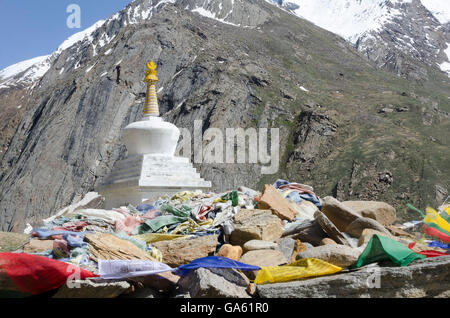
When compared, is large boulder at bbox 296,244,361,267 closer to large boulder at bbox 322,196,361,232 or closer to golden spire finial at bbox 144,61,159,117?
large boulder at bbox 322,196,361,232

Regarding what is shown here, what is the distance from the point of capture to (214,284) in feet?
15.6

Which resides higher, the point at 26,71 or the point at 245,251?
the point at 26,71

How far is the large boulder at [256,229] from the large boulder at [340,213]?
1.13m

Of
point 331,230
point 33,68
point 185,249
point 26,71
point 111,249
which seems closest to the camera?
point 111,249

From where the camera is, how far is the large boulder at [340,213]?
764 cm

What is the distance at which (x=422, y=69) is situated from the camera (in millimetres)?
114500

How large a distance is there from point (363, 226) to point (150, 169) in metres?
10.7

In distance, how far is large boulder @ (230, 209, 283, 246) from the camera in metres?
6.94

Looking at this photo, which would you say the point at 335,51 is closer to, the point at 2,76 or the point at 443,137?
the point at 443,137

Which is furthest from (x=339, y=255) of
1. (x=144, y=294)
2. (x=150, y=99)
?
(x=150, y=99)

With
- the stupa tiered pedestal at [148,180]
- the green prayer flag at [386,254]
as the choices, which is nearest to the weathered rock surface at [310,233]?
the green prayer flag at [386,254]

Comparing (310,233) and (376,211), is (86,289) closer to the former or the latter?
(310,233)

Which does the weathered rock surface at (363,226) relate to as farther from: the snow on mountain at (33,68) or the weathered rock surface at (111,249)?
the snow on mountain at (33,68)
